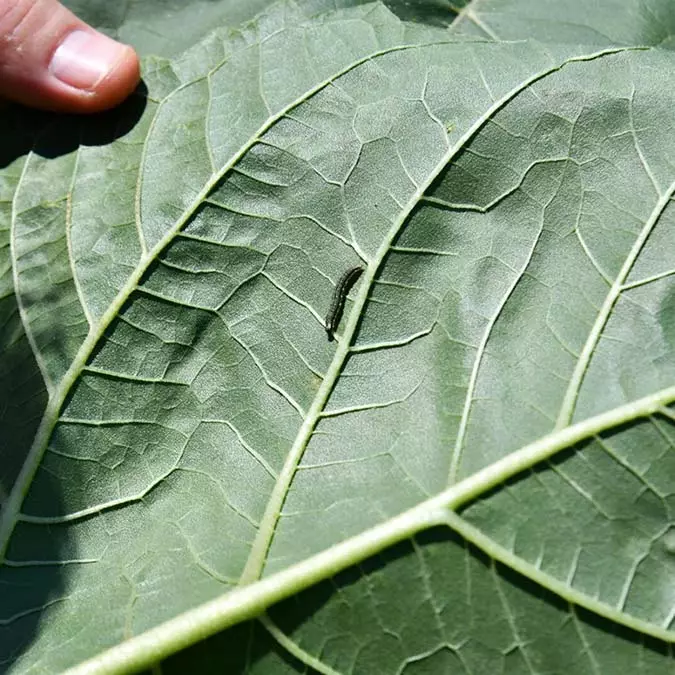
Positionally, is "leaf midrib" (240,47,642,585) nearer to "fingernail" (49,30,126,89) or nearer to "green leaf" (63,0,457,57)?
"green leaf" (63,0,457,57)

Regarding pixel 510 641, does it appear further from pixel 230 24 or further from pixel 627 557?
pixel 230 24

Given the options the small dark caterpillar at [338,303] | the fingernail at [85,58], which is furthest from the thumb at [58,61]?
the small dark caterpillar at [338,303]

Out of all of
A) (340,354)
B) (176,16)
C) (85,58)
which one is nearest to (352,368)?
(340,354)

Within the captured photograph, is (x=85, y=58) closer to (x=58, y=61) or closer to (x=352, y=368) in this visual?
(x=58, y=61)

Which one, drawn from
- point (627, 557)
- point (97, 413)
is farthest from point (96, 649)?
point (627, 557)

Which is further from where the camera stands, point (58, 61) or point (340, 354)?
point (58, 61)

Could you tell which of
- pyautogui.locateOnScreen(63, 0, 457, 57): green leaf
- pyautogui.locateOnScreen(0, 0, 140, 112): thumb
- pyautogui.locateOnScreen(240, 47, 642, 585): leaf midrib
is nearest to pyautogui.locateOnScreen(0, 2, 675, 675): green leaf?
pyautogui.locateOnScreen(240, 47, 642, 585): leaf midrib
